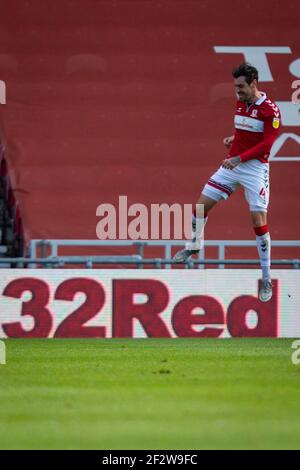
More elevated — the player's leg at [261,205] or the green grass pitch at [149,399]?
the player's leg at [261,205]

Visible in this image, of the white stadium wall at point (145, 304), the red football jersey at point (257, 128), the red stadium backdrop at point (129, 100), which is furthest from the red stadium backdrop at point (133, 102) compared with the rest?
the red football jersey at point (257, 128)

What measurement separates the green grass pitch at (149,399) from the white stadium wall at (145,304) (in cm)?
292

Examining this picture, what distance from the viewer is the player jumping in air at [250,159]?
12.2 m

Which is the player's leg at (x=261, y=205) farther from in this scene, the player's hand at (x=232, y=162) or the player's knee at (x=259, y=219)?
the player's hand at (x=232, y=162)

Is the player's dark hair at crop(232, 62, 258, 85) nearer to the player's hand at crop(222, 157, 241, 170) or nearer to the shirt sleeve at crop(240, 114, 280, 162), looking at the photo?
the shirt sleeve at crop(240, 114, 280, 162)

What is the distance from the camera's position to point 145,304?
51.0ft

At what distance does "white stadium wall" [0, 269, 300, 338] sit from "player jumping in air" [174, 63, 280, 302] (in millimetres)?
2909

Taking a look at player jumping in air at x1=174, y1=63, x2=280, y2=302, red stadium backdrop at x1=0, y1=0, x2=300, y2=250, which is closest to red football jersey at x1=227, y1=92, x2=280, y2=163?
player jumping in air at x1=174, y1=63, x2=280, y2=302

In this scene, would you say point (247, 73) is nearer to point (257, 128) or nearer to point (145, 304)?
point (257, 128)

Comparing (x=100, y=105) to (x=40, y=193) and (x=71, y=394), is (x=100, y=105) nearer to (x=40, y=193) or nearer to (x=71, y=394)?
(x=40, y=193)

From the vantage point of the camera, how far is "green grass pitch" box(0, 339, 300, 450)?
7457mm

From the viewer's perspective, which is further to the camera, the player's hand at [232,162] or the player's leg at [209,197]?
the player's leg at [209,197]
